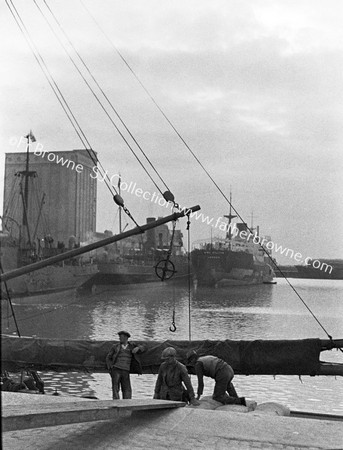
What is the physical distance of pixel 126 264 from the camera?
290 ft

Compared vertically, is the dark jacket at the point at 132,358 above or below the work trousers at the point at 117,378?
above

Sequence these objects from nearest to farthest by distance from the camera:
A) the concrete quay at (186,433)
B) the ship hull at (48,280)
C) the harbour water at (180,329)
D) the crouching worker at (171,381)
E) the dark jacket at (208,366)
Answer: the concrete quay at (186,433) < the crouching worker at (171,381) < the dark jacket at (208,366) < the harbour water at (180,329) < the ship hull at (48,280)

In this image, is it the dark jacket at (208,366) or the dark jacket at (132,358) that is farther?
the dark jacket at (132,358)

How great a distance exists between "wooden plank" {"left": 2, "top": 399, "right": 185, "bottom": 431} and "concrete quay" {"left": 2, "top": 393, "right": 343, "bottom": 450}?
153mm

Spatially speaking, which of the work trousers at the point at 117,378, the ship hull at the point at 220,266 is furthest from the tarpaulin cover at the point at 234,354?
the ship hull at the point at 220,266

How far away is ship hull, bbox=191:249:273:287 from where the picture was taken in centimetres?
10300

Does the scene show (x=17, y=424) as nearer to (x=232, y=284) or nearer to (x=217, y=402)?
(x=217, y=402)

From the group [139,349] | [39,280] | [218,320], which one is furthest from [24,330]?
[139,349]

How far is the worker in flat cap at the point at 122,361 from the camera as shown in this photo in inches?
415

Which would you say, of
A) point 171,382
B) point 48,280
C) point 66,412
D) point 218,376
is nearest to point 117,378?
point 171,382

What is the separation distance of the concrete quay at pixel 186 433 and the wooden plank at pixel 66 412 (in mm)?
153

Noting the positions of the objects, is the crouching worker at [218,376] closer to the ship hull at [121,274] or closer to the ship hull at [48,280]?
the ship hull at [48,280]

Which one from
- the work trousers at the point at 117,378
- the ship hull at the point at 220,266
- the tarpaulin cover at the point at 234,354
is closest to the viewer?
the tarpaulin cover at the point at 234,354

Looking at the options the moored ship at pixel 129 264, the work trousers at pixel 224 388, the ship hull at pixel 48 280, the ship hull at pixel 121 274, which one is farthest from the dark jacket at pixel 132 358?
the ship hull at pixel 121 274
